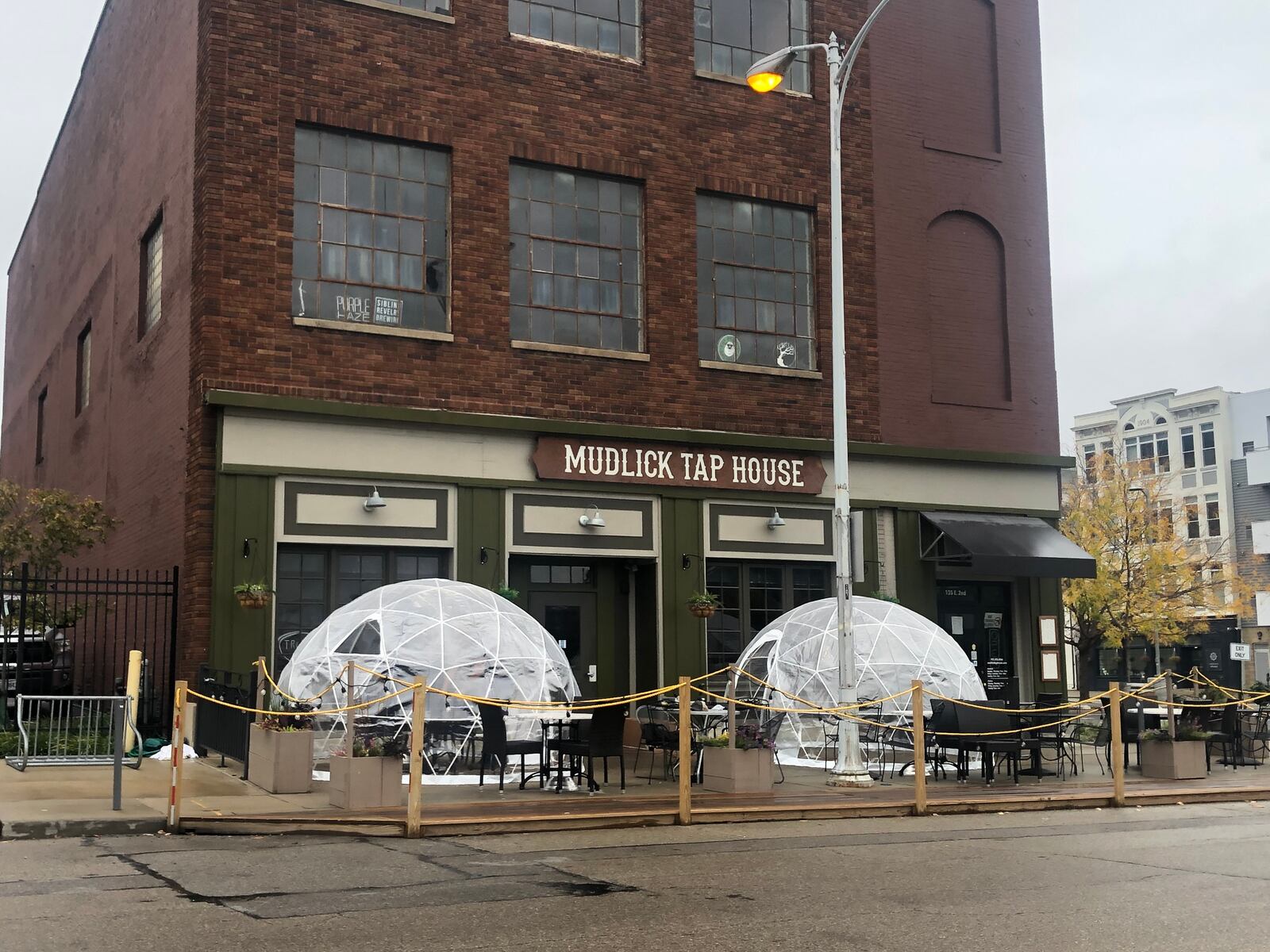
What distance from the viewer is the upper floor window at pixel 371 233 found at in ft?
65.4

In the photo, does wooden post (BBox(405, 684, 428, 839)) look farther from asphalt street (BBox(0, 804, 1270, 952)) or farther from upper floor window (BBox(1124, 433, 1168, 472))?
upper floor window (BBox(1124, 433, 1168, 472))

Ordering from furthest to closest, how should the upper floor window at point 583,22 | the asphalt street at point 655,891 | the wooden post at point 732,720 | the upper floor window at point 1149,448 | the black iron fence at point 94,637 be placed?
the upper floor window at point 1149,448 < the upper floor window at point 583,22 < the black iron fence at point 94,637 < the wooden post at point 732,720 < the asphalt street at point 655,891

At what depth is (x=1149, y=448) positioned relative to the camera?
71312mm

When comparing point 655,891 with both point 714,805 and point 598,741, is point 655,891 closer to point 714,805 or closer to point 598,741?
point 714,805

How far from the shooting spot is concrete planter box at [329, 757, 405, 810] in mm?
13336

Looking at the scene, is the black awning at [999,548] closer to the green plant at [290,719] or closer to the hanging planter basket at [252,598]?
the hanging planter basket at [252,598]

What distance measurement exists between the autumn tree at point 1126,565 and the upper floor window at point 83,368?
2934cm

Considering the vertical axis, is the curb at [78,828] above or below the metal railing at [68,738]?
below

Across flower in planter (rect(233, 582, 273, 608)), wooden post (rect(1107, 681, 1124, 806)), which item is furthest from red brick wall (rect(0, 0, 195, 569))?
wooden post (rect(1107, 681, 1124, 806))

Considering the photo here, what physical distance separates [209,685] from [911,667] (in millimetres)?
9043

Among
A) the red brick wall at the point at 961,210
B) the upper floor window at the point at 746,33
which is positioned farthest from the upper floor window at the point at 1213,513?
the upper floor window at the point at 746,33

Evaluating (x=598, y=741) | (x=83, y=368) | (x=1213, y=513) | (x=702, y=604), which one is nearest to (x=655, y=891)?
(x=598, y=741)

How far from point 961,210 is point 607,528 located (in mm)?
9392

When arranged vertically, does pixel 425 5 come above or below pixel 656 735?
above
